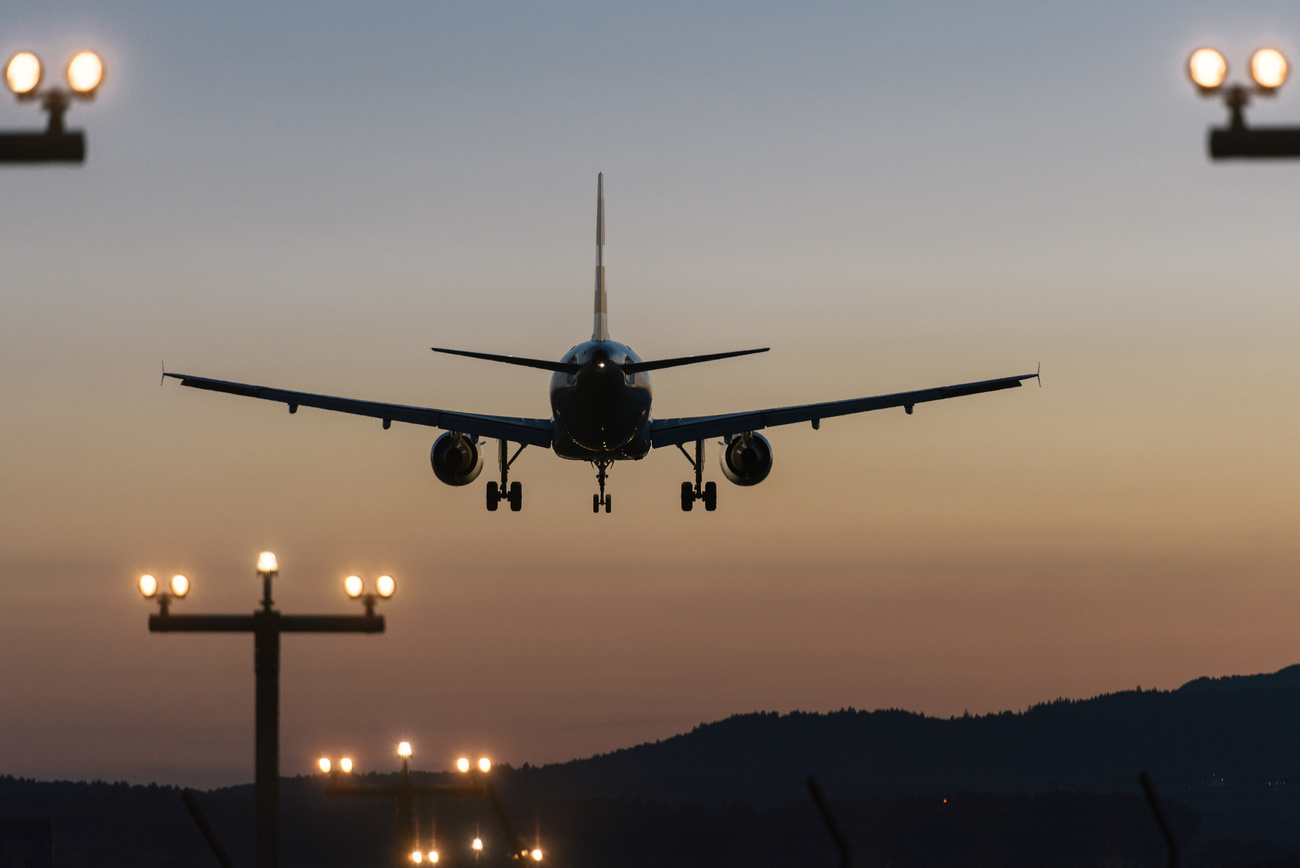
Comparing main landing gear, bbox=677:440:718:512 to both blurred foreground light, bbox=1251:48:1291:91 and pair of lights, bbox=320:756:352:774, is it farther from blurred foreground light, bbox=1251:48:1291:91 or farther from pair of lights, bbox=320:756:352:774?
blurred foreground light, bbox=1251:48:1291:91

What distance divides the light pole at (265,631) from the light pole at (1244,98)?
1642 cm

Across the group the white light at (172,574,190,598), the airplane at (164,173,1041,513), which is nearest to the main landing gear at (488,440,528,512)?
the airplane at (164,173,1041,513)

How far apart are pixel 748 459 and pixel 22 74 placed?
156ft

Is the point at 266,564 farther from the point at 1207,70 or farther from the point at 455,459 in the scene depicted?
the point at 455,459

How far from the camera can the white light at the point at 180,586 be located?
27891 mm

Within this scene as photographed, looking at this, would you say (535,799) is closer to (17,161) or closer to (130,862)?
(130,862)

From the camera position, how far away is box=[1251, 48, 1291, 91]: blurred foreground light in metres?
15.9

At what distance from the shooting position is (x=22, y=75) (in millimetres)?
15719

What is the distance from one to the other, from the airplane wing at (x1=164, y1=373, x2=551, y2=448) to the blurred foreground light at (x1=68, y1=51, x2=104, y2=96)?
4468cm

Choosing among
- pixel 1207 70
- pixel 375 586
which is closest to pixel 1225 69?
pixel 1207 70

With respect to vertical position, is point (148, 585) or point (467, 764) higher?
point (148, 585)

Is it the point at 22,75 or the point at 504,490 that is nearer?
the point at 22,75

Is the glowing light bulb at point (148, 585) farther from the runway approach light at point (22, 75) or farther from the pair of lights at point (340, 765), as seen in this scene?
the pair of lights at point (340, 765)

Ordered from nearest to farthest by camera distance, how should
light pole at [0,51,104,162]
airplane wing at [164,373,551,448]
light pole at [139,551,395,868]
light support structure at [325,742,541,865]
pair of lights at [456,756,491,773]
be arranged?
1. light pole at [0,51,104,162]
2. light pole at [139,551,395,868]
3. light support structure at [325,742,541,865]
4. pair of lights at [456,756,491,773]
5. airplane wing at [164,373,551,448]
